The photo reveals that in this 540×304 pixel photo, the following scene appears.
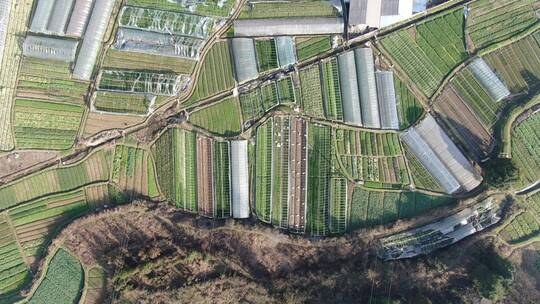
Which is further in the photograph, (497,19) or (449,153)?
(497,19)

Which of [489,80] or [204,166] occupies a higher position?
[489,80]

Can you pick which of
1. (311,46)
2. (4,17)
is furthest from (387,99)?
(4,17)

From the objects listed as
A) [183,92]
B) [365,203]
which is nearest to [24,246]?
[183,92]

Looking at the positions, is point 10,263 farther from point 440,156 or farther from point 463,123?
point 463,123

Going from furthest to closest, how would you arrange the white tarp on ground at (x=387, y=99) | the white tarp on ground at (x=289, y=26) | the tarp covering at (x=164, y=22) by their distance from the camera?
the tarp covering at (x=164, y=22)
the white tarp on ground at (x=289, y=26)
the white tarp on ground at (x=387, y=99)

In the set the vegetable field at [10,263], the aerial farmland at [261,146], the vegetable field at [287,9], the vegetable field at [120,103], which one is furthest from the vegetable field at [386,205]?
the vegetable field at [10,263]

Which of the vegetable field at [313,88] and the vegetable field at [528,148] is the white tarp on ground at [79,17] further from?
the vegetable field at [528,148]
